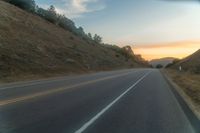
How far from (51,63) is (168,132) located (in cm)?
4177

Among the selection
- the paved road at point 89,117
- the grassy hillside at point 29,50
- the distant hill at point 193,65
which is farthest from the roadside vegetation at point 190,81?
the grassy hillside at point 29,50

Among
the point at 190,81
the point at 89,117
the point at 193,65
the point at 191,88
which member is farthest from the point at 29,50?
the point at 89,117

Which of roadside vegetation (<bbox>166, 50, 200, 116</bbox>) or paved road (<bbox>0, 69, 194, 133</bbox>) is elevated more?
roadside vegetation (<bbox>166, 50, 200, 116</bbox>)

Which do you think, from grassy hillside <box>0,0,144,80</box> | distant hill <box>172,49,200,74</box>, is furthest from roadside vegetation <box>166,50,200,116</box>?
grassy hillside <box>0,0,144,80</box>

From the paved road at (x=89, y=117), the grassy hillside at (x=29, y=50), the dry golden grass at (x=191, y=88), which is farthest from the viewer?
the grassy hillside at (x=29, y=50)

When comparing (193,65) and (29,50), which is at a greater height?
(29,50)

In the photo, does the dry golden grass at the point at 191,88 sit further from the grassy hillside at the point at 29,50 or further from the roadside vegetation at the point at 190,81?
the grassy hillside at the point at 29,50

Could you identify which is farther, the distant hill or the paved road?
the distant hill

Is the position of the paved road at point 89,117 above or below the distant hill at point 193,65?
below

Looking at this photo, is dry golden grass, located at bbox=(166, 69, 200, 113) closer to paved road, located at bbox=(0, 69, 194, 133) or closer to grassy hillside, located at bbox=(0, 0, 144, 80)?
paved road, located at bbox=(0, 69, 194, 133)

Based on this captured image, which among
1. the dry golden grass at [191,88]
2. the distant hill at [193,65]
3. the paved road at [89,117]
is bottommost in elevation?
the paved road at [89,117]

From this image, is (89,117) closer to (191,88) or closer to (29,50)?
(191,88)

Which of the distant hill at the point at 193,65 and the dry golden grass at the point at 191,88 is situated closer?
the dry golden grass at the point at 191,88

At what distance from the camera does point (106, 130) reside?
9852 millimetres
